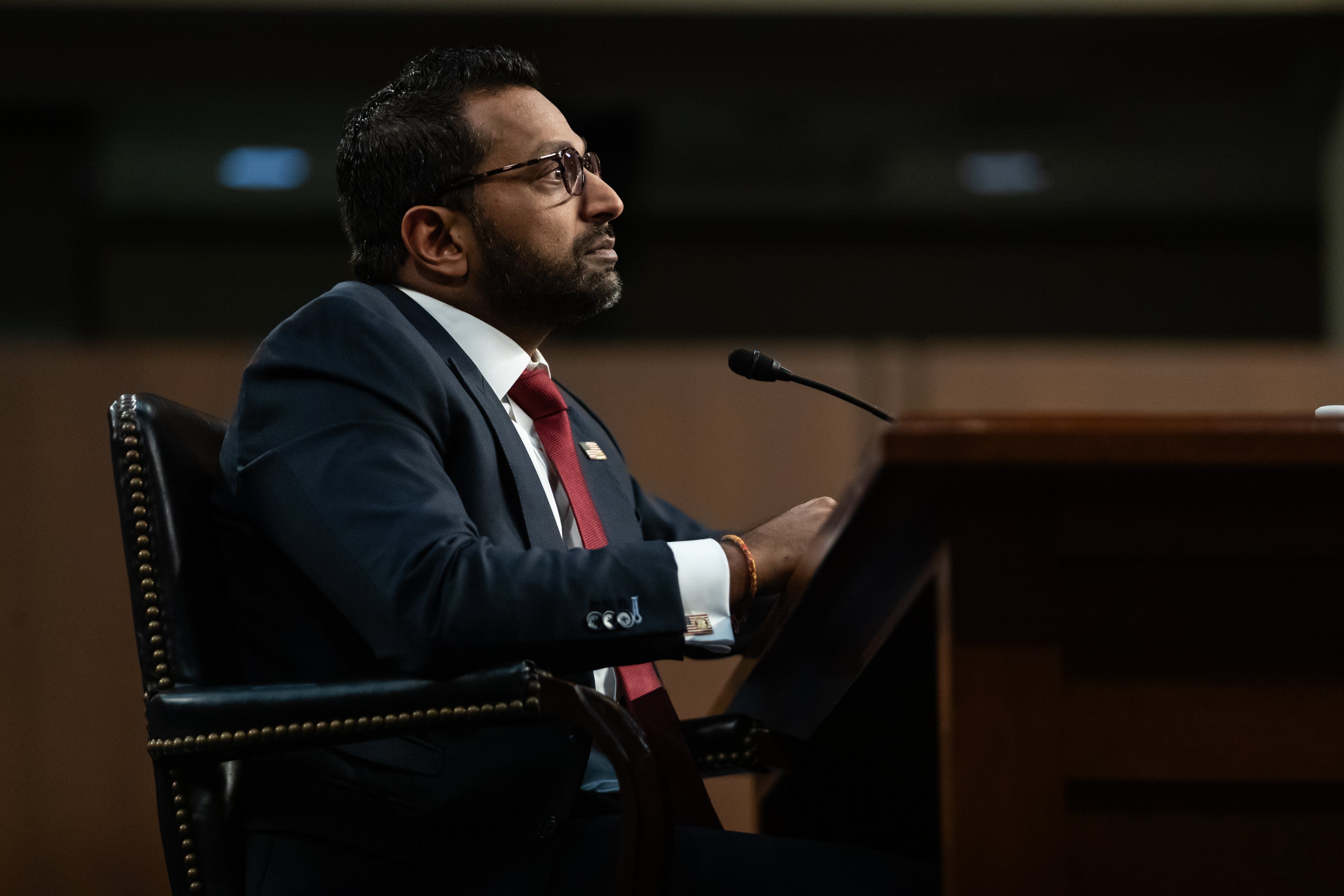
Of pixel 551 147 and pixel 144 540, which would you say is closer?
pixel 144 540

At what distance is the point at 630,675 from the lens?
1102 mm

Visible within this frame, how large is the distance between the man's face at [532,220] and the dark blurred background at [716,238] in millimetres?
1139

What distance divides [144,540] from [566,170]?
25.4 inches

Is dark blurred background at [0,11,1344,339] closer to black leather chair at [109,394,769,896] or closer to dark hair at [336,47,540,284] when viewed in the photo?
dark hair at [336,47,540,284]

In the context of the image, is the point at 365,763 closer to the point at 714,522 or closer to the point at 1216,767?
the point at 1216,767

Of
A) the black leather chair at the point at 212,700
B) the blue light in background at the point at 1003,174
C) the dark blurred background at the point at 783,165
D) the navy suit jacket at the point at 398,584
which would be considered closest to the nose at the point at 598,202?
the navy suit jacket at the point at 398,584

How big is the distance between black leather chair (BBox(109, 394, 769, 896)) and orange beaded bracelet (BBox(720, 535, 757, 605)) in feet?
0.50

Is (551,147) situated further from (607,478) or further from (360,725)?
(360,725)

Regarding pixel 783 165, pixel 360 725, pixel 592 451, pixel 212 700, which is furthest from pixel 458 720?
Answer: pixel 783 165

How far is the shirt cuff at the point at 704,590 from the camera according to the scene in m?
0.83

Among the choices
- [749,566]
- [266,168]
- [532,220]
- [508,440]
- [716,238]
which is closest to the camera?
[749,566]

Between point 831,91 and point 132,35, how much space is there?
1.97 m

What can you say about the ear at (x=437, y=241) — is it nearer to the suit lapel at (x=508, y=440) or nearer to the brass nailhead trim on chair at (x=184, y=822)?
the suit lapel at (x=508, y=440)

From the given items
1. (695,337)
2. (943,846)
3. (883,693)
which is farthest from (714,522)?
(943,846)
